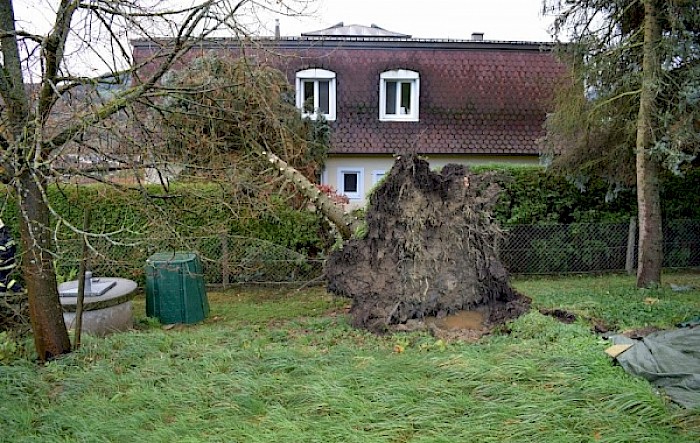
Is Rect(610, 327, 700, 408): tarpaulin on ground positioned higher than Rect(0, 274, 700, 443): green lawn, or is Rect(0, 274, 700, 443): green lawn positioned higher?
Rect(610, 327, 700, 408): tarpaulin on ground

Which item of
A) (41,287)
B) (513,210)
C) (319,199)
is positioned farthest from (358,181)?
(41,287)

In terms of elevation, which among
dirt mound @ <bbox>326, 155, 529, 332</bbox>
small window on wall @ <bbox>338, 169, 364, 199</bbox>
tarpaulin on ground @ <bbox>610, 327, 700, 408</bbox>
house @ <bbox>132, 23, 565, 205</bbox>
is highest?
house @ <bbox>132, 23, 565, 205</bbox>

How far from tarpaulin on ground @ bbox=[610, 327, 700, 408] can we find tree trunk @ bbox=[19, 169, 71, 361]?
18.2 ft

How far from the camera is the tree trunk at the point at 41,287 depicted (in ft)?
17.3

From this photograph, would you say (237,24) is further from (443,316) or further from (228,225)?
(228,225)

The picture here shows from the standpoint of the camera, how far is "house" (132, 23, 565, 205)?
15.7 meters

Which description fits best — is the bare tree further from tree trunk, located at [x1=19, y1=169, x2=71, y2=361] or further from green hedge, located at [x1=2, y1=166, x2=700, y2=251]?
green hedge, located at [x1=2, y1=166, x2=700, y2=251]

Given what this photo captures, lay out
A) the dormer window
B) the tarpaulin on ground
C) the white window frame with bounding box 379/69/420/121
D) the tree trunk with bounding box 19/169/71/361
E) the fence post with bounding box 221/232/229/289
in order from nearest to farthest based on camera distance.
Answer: the tarpaulin on ground → the tree trunk with bounding box 19/169/71/361 → the fence post with bounding box 221/232/229/289 → the dormer window → the white window frame with bounding box 379/69/420/121

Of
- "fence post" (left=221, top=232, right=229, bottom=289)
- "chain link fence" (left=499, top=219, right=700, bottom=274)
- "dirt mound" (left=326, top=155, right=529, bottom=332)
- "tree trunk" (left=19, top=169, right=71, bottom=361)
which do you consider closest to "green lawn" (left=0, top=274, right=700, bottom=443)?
"tree trunk" (left=19, top=169, right=71, bottom=361)

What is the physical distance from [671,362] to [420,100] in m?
12.9

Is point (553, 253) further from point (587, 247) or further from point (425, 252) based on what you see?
point (425, 252)

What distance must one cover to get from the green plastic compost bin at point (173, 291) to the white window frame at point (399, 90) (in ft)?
31.3

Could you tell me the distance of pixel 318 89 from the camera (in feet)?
52.7

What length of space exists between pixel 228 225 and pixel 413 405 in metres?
7.51
